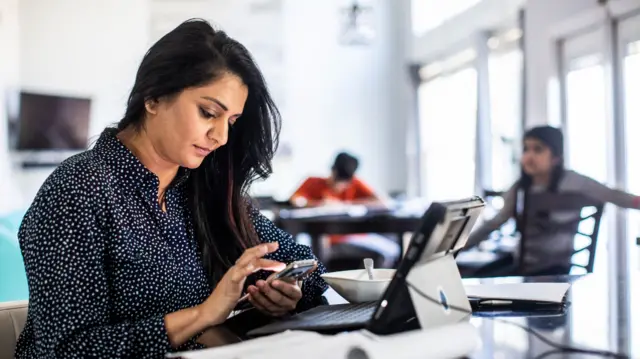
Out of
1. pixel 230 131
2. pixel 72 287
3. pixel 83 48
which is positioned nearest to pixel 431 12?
pixel 83 48

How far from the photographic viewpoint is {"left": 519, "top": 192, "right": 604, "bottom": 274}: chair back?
10.9 ft

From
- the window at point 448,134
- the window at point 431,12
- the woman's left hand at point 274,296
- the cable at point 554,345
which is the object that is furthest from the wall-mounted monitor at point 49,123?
the cable at point 554,345

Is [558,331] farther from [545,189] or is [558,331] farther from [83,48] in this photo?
[83,48]

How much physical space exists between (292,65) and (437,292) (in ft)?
22.8

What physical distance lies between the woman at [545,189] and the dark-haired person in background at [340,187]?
6.71 ft

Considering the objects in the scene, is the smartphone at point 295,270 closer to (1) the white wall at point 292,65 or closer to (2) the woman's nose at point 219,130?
(2) the woman's nose at point 219,130

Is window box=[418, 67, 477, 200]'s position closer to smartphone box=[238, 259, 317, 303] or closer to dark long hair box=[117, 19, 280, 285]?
dark long hair box=[117, 19, 280, 285]

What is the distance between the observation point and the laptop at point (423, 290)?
1046 mm

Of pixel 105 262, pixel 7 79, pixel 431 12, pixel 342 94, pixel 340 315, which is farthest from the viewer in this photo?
pixel 342 94

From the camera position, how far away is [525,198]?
3.51m

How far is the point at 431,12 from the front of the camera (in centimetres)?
773

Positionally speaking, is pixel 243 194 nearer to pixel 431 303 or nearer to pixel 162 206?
pixel 162 206

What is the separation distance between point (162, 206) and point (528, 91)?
14.3 feet

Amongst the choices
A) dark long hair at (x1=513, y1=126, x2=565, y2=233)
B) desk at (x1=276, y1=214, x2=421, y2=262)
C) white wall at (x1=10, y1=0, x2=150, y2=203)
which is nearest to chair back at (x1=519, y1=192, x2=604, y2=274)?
dark long hair at (x1=513, y1=126, x2=565, y2=233)
